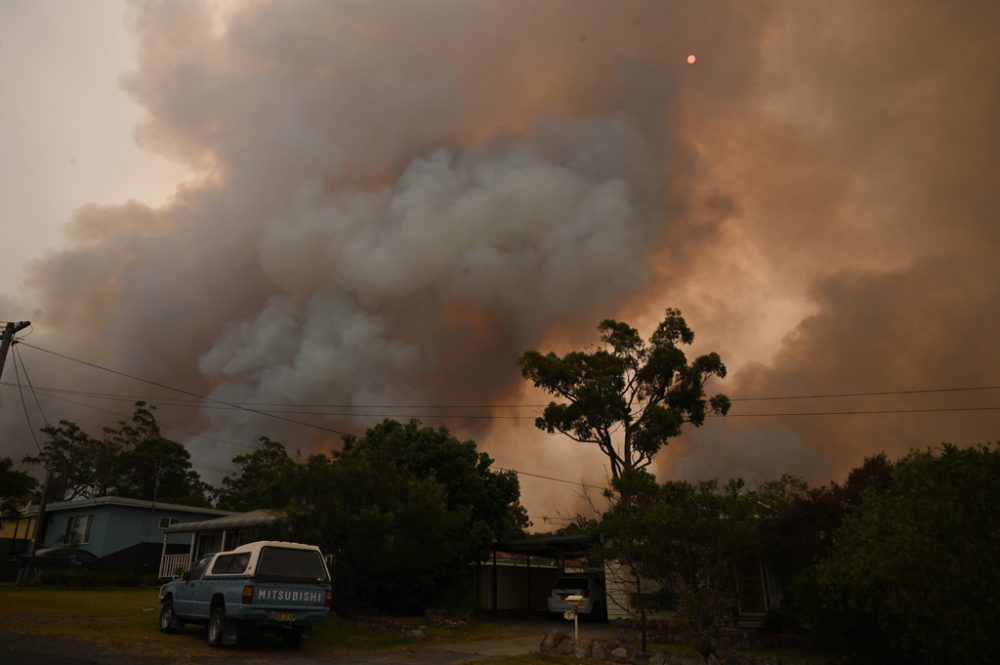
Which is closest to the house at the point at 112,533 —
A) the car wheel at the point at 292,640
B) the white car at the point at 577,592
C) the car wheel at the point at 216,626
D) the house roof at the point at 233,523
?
the house roof at the point at 233,523

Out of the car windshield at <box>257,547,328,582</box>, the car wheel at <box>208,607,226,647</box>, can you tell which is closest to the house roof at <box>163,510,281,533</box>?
the car wheel at <box>208,607,226,647</box>

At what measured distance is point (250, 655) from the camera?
41.2 ft

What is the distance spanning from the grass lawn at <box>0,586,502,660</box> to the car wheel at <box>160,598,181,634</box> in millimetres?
176

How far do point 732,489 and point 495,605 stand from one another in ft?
55.3

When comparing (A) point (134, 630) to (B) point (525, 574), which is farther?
(B) point (525, 574)

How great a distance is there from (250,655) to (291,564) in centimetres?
178

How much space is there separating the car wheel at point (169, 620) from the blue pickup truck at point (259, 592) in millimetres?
825

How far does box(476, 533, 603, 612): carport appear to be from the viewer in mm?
25500

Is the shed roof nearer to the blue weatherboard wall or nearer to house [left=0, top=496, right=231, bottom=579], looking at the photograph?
the blue weatherboard wall

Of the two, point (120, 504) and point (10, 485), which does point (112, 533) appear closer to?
point (120, 504)

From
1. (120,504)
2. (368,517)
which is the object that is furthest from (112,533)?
(368,517)

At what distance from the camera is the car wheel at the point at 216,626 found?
512 inches

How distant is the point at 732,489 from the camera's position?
14.9m

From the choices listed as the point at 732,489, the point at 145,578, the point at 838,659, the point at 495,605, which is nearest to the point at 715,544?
the point at 732,489
